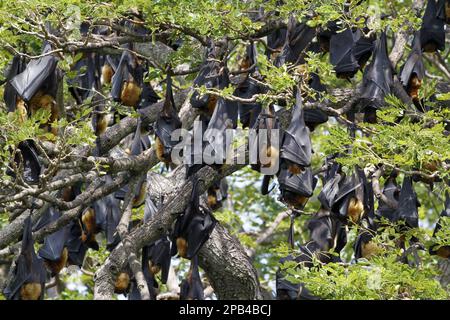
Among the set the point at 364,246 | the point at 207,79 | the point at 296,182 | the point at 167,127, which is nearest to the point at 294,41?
the point at 207,79

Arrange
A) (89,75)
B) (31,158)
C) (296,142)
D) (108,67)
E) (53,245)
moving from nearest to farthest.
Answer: (31,158) < (296,142) < (53,245) < (89,75) < (108,67)

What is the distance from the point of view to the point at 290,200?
8531 mm

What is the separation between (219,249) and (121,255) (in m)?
0.99

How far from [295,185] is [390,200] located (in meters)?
1.13

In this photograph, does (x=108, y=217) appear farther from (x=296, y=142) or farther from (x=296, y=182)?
(x=296, y=142)

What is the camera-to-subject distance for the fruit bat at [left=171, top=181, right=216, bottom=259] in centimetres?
827

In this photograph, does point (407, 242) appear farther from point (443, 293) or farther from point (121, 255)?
point (121, 255)

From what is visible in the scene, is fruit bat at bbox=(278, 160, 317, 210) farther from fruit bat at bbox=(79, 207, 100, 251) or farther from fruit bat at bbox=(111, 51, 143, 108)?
fruit bat at bbox=(79, 207, 100, 251)

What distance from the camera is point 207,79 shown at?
26.3 ft

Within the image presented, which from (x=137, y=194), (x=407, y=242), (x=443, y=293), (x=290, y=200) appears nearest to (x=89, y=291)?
(x=137, y=194)

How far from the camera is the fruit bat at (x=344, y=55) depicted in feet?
28.3

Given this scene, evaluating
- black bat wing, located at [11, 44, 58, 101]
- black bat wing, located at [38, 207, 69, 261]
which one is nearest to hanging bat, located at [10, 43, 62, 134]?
black bat wing, located at [11, 44, 58, 101]

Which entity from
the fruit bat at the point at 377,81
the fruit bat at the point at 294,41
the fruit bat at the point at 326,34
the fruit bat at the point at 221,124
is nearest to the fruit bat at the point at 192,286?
the fruit bat at the point at 221,124

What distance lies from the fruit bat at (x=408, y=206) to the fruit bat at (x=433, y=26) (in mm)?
1278
